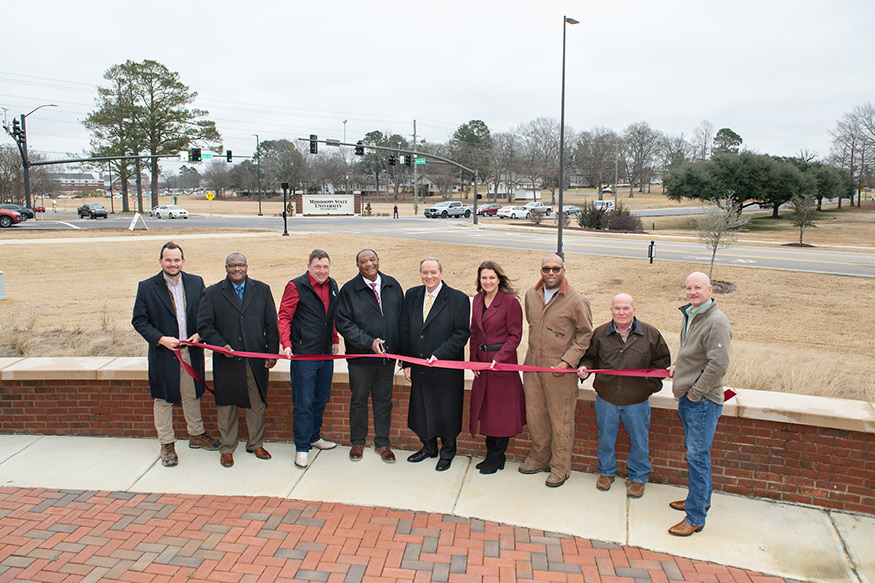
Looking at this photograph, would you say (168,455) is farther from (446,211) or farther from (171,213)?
(171,213)

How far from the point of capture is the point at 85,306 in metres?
13.8

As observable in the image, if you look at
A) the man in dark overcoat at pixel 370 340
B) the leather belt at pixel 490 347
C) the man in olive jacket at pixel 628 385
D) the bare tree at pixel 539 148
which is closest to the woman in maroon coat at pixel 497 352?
the leather belt at pixel 490 347

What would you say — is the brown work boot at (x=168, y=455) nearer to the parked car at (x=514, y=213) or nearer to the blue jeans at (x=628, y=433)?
the blue jeans at (x=628, y=433)

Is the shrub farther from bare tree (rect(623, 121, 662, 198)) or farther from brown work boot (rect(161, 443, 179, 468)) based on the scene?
bare tree (rect(623, 121, 662, 198))

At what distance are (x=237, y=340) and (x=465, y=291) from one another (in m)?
13.2

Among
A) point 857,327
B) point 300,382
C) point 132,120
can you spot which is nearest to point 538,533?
point 300,382

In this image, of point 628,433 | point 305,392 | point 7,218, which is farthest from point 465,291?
point 7,218

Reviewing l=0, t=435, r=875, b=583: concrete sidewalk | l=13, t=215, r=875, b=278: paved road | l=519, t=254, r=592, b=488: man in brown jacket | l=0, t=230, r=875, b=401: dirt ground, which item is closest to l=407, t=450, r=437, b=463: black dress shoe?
l=0, t=435, r=875, b=583: concrete sidewalk

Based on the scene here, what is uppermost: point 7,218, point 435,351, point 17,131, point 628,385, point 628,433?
point 17,131

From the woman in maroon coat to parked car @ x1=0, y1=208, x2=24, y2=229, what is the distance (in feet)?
141

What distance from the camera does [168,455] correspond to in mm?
4855

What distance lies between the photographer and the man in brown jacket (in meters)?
4.36

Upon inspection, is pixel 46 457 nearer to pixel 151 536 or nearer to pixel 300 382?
pixel 151 536

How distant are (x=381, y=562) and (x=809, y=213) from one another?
107ft
